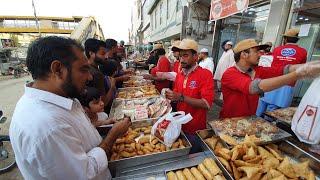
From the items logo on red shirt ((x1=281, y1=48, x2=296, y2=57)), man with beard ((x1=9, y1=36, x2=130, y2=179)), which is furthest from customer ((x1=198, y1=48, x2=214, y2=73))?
man with beard ((x1=9, y1=36, x2=130, y2=179))

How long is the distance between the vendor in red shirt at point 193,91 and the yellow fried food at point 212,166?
78 cm

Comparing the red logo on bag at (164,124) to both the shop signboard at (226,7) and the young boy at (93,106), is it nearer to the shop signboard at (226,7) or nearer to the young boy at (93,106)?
the young boy at (93,106)

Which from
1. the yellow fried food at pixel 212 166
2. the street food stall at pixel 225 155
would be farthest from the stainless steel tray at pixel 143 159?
the yellow fried food at pixel 212 166

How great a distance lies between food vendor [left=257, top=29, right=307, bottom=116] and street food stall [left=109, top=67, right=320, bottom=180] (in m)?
2.21

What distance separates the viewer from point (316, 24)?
173 inches

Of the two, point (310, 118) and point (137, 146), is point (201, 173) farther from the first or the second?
point (310, 118)

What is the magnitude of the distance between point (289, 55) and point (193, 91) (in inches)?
99.8

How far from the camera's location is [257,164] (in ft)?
4.24

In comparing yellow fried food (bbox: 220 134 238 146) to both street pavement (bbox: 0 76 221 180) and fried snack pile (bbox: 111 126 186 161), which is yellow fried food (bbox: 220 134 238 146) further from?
street pavement (bbox: 0 76 221 180)

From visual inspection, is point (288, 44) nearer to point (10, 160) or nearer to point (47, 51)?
point (47, 51)

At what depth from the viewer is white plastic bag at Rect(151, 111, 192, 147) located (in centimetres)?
164

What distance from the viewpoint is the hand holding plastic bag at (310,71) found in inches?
57.1

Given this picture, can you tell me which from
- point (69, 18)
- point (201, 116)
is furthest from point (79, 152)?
point (69, 18)

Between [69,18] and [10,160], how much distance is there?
44.1 metres
